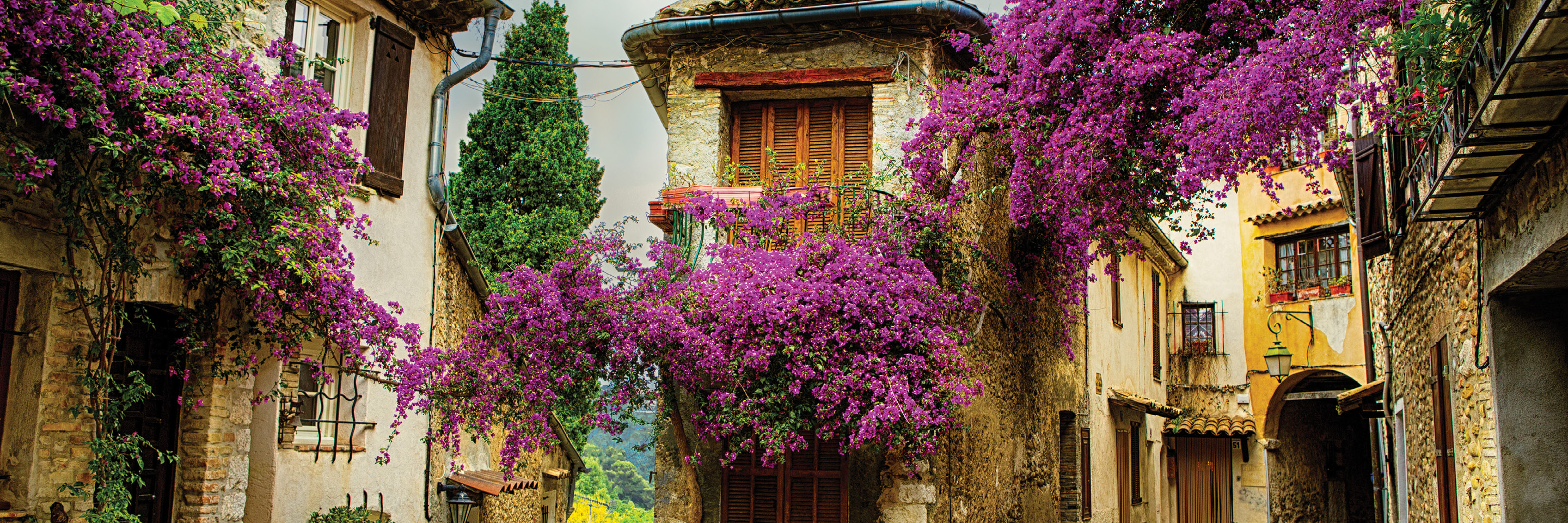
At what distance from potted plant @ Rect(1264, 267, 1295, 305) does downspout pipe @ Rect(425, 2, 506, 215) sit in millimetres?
14573

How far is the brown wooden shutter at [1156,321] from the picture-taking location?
20.0m

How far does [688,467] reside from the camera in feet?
33.1

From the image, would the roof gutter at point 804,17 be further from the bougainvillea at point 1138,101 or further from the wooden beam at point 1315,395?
the wooden beam at point 1315,395

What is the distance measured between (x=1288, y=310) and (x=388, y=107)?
15693 mm

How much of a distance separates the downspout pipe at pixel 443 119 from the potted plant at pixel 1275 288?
1457cm

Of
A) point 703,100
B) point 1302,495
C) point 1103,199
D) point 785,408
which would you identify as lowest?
point 1302,495

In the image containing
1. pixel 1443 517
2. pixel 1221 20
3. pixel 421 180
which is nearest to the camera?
pixel 1443 517

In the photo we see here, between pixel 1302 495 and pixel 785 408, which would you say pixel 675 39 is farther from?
pixel 1302 495

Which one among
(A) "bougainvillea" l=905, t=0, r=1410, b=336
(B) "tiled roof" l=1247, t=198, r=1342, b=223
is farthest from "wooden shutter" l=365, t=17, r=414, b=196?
(B) "tiled roof" l=1247, t=198, r=1342, b=223

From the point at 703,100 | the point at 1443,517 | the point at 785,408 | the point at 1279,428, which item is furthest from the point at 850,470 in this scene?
the point at 1279,428

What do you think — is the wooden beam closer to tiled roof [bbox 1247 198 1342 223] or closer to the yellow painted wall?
the yellow painted wall

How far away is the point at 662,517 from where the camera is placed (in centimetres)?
1020

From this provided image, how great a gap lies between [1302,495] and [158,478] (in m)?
18.9

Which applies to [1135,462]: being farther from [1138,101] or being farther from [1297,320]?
[1138,101]
